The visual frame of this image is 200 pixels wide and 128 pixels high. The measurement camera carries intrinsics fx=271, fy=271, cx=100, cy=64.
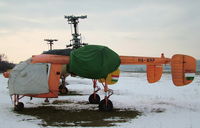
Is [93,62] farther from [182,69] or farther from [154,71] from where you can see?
[182,69]

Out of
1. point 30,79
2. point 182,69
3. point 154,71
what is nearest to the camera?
point 30,79

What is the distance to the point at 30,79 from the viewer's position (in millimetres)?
11312

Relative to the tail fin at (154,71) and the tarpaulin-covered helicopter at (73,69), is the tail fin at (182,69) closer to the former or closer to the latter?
the tarpaulin-covered helicopter at (73,69)

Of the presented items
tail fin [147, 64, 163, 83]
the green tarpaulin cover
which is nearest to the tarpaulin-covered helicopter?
the green tarpaulin cover

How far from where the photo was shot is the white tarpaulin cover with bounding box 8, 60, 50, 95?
11.2 m

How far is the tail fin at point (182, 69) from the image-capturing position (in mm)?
11719

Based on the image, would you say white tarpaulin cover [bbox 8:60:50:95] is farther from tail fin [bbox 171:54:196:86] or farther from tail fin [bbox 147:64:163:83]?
tail fin [bbox 171:54:196:86]

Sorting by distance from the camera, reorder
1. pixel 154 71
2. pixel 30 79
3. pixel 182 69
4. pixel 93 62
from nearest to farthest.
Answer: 1. pixel 30 79
2. pixel 93 62
3. pixel 182 69
4. pixel 154 71

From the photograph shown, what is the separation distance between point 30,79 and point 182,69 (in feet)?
21.4

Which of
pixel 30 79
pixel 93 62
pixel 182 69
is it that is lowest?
pixel 30 79

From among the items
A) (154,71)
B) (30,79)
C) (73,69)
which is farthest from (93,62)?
(154,71)

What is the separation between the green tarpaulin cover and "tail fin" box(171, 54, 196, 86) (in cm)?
252

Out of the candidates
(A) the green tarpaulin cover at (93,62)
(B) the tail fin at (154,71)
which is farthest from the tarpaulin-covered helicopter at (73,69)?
(B) the tail fin at (154,71)

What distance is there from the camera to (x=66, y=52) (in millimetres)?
12555
